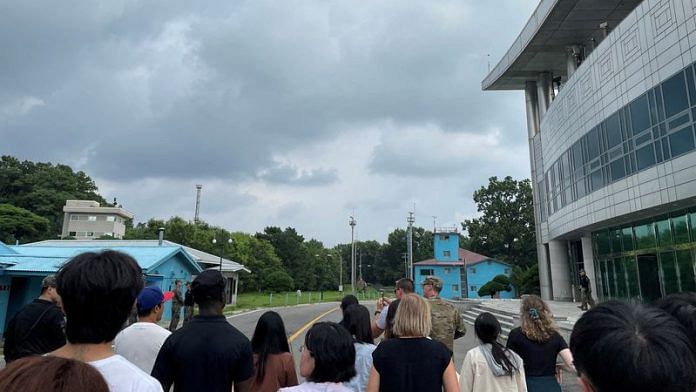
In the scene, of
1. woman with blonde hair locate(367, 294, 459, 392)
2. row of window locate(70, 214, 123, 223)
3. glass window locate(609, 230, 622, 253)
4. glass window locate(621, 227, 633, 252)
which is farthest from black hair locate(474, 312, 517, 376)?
row of window locate(70, 214, 123, 223)

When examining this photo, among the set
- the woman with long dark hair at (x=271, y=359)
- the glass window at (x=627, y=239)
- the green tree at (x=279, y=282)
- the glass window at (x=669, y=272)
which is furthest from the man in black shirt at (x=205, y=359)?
the green tree at (x=279, y=282)

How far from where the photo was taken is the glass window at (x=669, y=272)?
15.5 m

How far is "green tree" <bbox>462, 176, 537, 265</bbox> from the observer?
59656 mm

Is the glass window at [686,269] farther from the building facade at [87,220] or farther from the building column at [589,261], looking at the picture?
the building facade at [87,220]

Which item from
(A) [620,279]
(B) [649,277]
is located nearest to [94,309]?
(B) [649,277]

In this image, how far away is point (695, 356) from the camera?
4.49 ft

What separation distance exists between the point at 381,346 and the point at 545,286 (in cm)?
2921

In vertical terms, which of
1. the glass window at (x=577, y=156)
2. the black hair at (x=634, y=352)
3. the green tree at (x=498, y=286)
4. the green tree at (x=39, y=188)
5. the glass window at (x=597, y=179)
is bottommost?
the green tree at (x=498, y=286)

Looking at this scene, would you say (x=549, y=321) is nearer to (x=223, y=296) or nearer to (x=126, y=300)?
(x=223, y=296)

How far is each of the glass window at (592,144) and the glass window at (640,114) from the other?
→ 2.89m

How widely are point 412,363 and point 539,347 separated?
5.63 ft

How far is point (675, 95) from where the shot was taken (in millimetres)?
14125

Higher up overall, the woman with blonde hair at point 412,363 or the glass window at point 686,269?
the glass window at point 686,269

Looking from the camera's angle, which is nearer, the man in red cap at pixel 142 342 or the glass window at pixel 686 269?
the man in red cap at pixel 142 342
